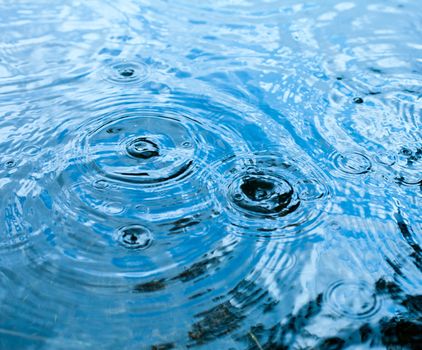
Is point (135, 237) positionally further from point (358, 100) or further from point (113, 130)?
point (358, 100)

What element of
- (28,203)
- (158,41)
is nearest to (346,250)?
(28,203)

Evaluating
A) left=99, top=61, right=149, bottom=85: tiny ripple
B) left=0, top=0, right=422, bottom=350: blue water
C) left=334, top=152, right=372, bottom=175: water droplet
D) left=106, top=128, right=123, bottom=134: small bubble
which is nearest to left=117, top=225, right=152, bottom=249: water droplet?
left=0, top=0, right=422, bottom=350: blue water

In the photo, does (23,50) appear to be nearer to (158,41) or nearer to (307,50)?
(158,41)

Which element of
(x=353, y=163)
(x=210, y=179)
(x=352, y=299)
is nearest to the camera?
(x=352, y=299)

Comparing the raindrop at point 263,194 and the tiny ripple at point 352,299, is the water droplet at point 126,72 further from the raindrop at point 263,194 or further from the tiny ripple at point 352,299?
the tiny ripple at point 352,299

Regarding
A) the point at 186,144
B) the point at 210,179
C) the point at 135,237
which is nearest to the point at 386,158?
the point at 210,179

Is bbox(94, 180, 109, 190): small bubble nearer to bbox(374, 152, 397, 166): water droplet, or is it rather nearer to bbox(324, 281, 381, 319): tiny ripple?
bbox(324, 281, 381, 319): tiny ripple

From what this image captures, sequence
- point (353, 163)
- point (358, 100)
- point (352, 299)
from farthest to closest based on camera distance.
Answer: point (358, 100), point (353, 163), point (352, 299)

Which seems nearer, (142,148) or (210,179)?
(210,179)
